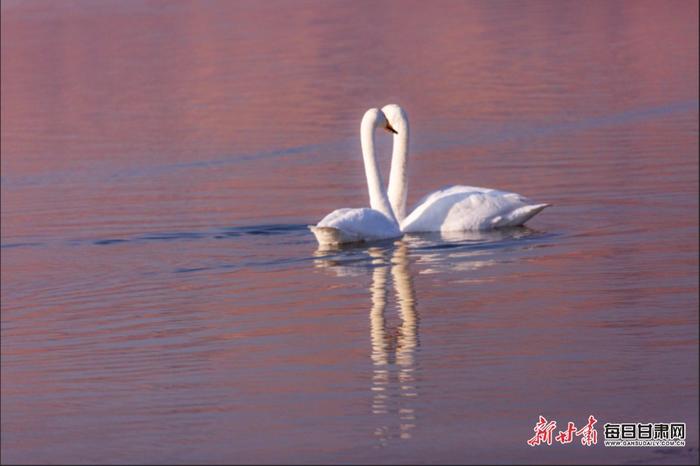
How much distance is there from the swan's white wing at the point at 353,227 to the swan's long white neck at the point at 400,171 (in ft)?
4.06

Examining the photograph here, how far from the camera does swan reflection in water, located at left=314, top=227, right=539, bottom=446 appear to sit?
7477 millimetres

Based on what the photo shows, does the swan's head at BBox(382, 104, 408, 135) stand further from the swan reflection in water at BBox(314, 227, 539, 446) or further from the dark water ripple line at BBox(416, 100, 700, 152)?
the dark water ripple line at BBox(416, 100, 700, 152)

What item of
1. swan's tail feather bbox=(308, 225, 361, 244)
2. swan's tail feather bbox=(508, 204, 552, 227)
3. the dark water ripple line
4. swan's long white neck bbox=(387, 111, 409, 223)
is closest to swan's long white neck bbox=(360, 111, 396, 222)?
swan's long white neck bbox=(387, 111, 409, 223)

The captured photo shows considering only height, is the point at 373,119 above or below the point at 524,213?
above

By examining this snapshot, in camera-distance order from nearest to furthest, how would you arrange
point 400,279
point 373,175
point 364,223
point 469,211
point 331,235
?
point 400,279 < point 331,235 < point 364,223 < point 469,211 < point 373,175

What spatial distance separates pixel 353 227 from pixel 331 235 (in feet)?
0.64

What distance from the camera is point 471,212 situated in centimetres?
1300

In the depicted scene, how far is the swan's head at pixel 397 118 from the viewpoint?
1445 centimetres

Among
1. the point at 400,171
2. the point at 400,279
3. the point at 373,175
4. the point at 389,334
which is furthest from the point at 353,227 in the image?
the point at 389,334

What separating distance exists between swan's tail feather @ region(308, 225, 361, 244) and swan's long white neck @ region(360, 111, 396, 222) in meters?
0.67

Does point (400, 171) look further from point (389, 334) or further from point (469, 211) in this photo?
point (389, 334)

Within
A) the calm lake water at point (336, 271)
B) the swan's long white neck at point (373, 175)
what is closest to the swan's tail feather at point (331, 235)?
the calm lake water at point (336, 271)

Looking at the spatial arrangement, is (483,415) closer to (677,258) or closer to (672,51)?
(677,258)

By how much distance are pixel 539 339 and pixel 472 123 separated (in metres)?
11.3
